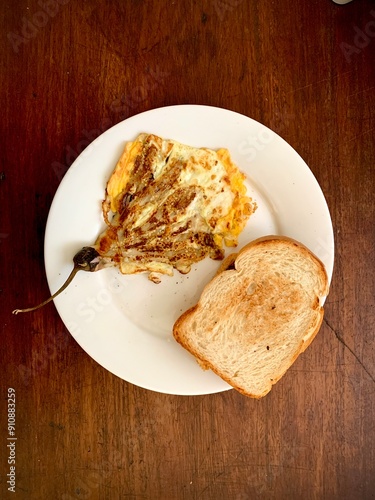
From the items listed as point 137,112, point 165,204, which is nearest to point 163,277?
point 165,204

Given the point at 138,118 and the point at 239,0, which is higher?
the point at 239,0

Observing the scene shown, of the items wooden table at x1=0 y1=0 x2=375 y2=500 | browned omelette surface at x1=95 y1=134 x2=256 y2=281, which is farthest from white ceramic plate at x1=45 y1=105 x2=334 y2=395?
wooden table at x1=0 y1=0 x2=375 y2=500

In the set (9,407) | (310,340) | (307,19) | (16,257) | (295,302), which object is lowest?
(9,407)

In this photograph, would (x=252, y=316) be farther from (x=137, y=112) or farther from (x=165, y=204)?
(x=137, y=112)

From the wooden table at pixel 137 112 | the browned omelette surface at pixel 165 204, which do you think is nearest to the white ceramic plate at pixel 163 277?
the browned omelette surface at pixel 165 204

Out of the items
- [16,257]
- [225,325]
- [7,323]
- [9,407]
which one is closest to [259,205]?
[225,325]

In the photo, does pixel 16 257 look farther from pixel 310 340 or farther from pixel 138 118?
pixel 310 340
